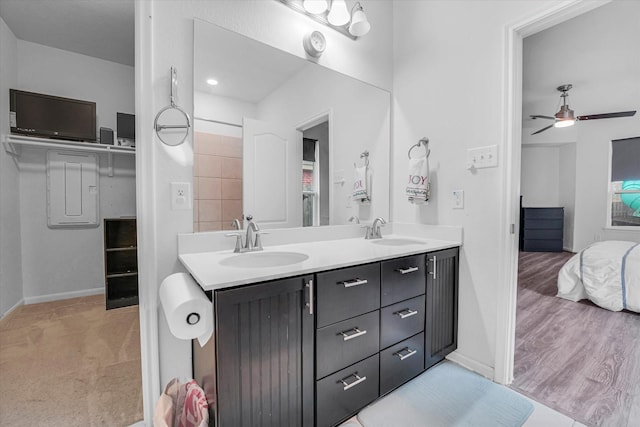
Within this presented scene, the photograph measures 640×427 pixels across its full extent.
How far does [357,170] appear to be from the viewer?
2152 millimetres

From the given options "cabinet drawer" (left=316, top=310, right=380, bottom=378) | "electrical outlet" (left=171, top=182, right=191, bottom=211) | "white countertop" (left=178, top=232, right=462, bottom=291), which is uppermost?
"electrical outlet" (left=171, top=182, right=191, bottom=211)

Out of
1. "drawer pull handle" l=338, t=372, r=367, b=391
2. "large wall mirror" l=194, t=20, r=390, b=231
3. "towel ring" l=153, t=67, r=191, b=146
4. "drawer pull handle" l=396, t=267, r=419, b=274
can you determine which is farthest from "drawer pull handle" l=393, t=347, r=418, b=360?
"towel ring" l=153, t=67, r=191, b=146

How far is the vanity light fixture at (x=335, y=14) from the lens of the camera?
170 cm

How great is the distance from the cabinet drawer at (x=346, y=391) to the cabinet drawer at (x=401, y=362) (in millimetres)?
62

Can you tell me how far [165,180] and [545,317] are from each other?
3.36 metres

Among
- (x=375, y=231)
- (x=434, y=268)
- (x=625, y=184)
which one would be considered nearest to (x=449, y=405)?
(x=434, y=268)

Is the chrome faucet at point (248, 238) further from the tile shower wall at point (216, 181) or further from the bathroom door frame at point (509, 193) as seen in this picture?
the bathroom door frame at point (509, 193)

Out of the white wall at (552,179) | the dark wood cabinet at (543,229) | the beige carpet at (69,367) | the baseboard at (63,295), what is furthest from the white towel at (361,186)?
the dark wood cabinet at (543,229)

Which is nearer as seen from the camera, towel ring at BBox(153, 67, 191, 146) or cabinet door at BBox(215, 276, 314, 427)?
cabinet door at BBox(215, 276, 314, 427)

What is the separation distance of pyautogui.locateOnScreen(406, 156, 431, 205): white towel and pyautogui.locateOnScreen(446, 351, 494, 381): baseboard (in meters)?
1.06

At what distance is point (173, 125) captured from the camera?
1.32m

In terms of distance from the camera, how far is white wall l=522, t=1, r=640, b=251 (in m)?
2.78

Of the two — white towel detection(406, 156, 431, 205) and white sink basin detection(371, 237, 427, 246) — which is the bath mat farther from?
white towel detection(406, 156, 431, 205)

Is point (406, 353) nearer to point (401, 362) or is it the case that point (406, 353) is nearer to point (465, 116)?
point (401, 362)
